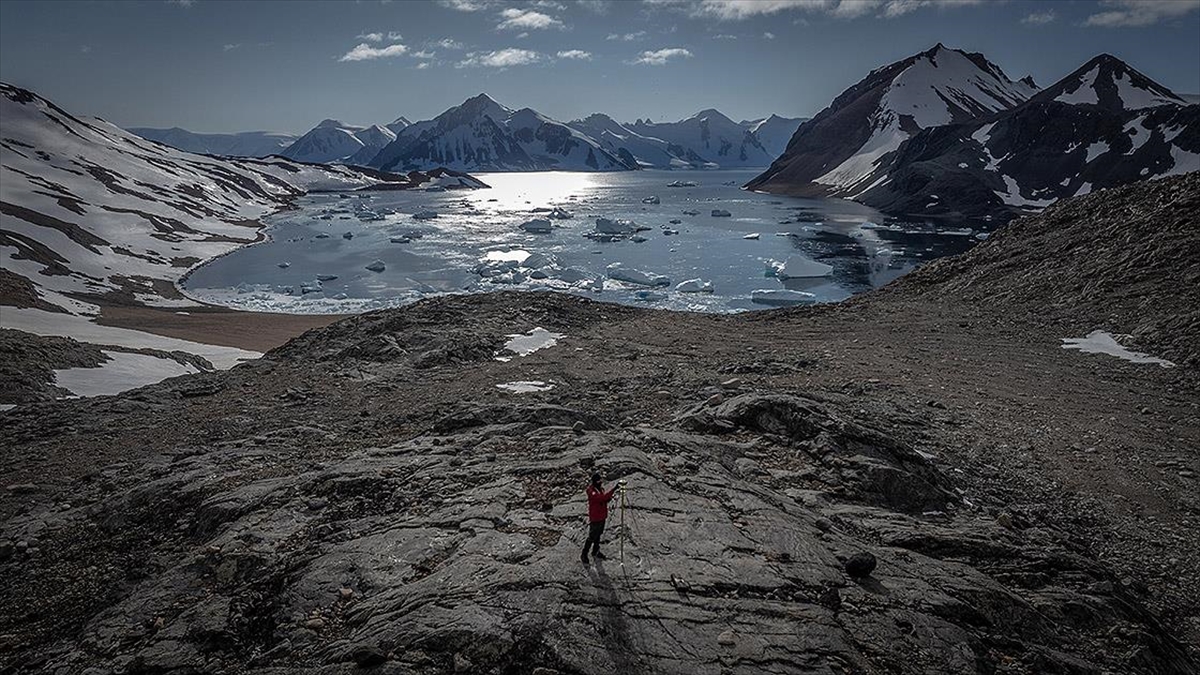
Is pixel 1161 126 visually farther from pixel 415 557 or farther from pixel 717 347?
pixel 415 557

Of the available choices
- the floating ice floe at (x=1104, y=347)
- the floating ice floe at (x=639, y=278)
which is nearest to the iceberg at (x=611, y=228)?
the floating ice floe at (x=639, y=278)

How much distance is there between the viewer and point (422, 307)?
27469mm

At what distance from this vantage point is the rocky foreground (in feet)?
23.1

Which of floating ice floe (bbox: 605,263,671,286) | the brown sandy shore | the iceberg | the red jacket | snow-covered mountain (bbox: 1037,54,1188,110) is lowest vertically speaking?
the brown sandy shore

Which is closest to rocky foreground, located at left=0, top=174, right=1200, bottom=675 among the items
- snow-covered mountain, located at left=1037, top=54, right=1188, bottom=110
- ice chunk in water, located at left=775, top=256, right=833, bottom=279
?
ice chunk in water, located at left=775, top=256, right=833, bottom=279

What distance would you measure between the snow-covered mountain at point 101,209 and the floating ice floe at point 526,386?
41.5 m

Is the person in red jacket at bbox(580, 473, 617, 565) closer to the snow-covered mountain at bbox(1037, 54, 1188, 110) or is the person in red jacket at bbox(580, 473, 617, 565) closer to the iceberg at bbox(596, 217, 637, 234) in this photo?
the iceberg at bbox(596, 217, 637, 234)

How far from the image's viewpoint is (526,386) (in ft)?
61.3

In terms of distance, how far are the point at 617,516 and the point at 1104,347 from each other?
2203 cm

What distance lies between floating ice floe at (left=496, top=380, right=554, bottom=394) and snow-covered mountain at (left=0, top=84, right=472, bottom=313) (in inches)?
1635

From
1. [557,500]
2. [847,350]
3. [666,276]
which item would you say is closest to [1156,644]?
[557,500]

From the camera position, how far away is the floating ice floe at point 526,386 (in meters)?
18.3

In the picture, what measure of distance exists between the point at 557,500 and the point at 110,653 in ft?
18.9

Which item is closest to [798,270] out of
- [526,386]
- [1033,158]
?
[526,386]
